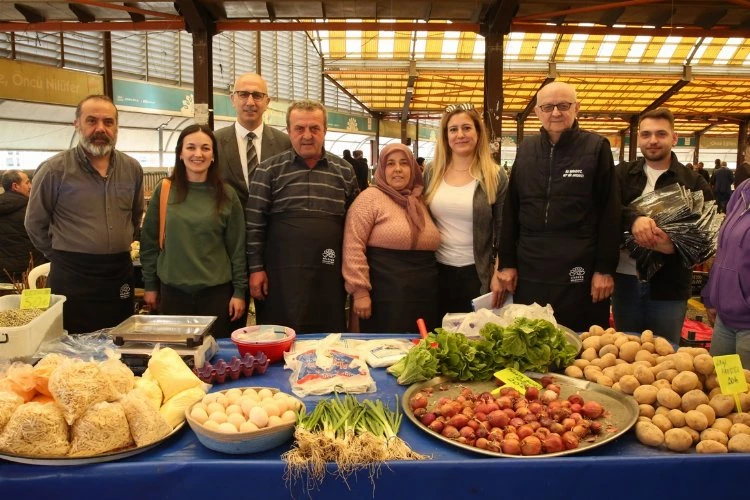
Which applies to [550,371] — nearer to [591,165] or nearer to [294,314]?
[591,165]

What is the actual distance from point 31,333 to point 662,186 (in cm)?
282

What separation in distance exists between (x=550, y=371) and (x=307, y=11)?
17.3ft

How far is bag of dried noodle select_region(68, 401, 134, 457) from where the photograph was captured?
1.44 m

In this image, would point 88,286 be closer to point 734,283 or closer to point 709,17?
point 734,283

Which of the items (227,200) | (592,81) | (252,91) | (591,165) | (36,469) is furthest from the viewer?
(592,81)

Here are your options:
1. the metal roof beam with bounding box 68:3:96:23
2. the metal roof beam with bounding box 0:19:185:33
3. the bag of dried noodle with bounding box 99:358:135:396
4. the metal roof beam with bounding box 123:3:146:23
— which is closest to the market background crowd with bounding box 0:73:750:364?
the bag of dried noodle with bounding box 99:358:135:396

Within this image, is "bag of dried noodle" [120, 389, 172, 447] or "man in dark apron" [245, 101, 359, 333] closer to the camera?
"bag of dried noodle" [120, 389, 172, 447]

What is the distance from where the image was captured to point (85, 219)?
2.99 meters

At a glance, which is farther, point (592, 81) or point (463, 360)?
point (592, 81)

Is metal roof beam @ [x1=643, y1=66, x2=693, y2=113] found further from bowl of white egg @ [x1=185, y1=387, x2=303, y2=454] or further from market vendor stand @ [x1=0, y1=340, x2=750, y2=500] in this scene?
bowl of white egg @ [x1=185, y1=387, x2=303, y2=454]

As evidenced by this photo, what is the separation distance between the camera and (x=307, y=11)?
20.3ft

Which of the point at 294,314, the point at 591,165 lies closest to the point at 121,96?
the point at 294,314

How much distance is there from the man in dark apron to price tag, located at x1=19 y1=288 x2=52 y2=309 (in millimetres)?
928

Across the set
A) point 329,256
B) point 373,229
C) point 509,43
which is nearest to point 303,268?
point 329,256
